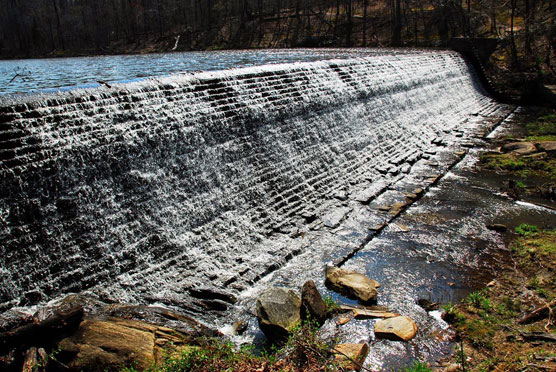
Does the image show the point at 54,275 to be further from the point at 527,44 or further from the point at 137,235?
the point at 527,44

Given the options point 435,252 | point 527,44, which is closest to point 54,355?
point 435,252

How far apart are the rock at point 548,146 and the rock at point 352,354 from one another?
1024 cm

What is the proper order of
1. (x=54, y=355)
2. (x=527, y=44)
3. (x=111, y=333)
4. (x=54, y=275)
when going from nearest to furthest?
(x=54, y=355)
(x=111, y=333)
(x=54, y=275)
(x=527, y=44)

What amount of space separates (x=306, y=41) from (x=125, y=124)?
29557 mm

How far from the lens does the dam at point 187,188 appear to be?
17.1 feet

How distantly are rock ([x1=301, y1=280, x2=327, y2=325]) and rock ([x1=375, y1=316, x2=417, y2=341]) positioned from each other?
705 mm

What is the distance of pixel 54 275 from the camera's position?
5.12 m

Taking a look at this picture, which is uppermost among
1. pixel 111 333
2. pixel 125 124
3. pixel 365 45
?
pixel 365 45

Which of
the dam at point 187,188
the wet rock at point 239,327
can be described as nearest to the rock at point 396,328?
the dam at point 187,188

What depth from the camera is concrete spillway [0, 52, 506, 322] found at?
518cm

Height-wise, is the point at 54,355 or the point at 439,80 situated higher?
the point at 439,80

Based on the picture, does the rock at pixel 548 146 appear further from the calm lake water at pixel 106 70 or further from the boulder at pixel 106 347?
the boulder at pixel 106 347

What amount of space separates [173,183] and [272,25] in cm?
3572

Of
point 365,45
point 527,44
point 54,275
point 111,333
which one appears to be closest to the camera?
point 111,333
